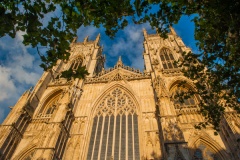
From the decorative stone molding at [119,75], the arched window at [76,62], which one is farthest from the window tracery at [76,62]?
the decorative stone molding at [119,75]

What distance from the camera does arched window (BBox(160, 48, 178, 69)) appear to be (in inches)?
885

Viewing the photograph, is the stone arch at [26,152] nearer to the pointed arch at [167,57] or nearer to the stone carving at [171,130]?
the stone carving at [171,130]

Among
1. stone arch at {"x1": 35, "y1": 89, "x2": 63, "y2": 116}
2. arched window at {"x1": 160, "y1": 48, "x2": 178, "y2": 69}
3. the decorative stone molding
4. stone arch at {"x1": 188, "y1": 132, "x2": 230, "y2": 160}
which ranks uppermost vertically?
arched window at {"x1": 160, "y1": 48, "x2": 178, "y2": 69}

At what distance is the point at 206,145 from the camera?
1261cm

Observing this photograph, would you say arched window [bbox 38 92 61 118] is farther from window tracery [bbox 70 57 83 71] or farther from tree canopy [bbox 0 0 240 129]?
tree canopy [bbox 0 0 240 129]

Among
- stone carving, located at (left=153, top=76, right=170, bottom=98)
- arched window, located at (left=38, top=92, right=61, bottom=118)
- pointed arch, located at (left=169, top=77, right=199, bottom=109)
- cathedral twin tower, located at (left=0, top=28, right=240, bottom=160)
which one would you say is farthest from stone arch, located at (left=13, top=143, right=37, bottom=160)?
pointed arch, located at (left=169, top=77, right=199, bottom=109)

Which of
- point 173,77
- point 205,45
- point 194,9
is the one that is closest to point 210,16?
point 194,9

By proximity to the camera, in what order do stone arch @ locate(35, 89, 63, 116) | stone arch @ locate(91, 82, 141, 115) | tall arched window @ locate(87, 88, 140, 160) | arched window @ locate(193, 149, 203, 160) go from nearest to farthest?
arched window @ locate(193, 149, 203, 160) → tall arched window @ locate(87, 88, 140, 160) → stone arch @ locate(91, 82, 141, 115) → stone arch @ locate(35, 89, 63, 116)

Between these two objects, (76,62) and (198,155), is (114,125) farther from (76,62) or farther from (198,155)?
(76,62)

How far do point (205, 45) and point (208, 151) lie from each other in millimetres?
8548

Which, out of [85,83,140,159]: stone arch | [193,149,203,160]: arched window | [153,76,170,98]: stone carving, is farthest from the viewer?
[153,76,170,98]: stone carving

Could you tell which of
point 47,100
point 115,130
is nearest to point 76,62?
point 47,100

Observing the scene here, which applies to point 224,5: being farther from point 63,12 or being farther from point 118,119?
point 118,119

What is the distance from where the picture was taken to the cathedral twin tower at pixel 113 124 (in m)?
11.7
